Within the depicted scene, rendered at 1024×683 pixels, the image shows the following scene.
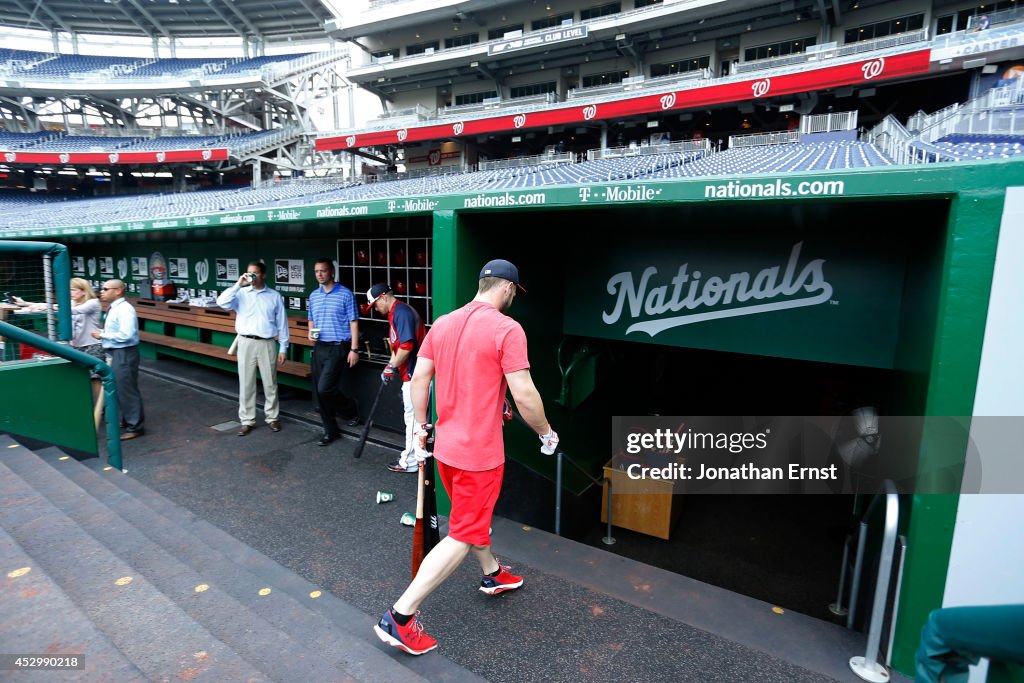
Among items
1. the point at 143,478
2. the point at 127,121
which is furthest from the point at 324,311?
the point at 127,121

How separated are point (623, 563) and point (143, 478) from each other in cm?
405

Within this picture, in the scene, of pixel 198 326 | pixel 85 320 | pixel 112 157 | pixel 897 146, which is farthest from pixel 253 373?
pixel 112 157

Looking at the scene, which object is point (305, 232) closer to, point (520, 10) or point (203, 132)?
point (520, 10)

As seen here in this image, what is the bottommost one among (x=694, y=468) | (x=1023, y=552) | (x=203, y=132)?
(x=694, y=468)

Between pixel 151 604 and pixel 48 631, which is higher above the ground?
pixel 48 631

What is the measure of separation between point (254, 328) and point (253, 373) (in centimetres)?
51

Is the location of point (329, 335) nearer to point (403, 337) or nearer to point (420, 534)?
point (403, 337)

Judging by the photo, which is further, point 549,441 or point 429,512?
point 429,512

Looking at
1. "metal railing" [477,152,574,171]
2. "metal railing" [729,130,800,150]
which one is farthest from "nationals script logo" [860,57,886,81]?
"metal railing" [477,152,574,171]

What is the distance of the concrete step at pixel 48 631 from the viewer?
5.18 feet

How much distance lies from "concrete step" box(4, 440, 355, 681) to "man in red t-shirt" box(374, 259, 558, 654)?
0.48 m

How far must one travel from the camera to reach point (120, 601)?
2.04 meters

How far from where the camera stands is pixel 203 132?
34.9 metres

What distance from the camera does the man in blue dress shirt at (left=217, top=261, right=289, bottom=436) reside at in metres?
5.42
